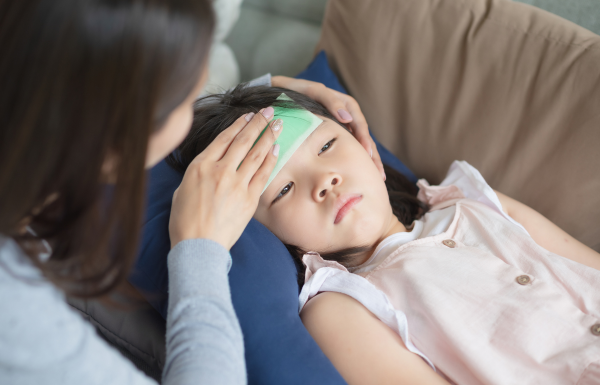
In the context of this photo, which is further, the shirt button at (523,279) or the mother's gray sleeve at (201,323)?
the shirt button at (523,279)

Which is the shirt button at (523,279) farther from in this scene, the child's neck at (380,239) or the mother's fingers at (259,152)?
the mother's fingers at (259,152)

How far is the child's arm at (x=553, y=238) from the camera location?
1.11 m

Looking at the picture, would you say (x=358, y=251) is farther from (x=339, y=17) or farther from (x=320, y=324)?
(x=339, y=17)

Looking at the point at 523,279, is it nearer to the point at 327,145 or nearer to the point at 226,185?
the point at 327,145

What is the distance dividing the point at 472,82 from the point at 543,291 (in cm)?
63

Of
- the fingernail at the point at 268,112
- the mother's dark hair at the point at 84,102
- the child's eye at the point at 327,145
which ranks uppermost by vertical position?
the mother's dark hair at the point at 84,102

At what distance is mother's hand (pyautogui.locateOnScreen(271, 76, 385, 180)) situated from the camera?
120cm

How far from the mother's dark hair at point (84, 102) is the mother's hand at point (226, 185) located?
0.68ft

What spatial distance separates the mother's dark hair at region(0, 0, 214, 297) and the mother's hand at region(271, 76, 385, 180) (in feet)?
2.17

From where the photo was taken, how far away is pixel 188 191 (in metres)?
0.83

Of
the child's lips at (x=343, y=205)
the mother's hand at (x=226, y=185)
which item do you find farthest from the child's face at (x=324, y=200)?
the mother's hand at (x=226, y=185)

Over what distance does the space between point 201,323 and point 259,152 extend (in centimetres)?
40

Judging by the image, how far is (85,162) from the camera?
52 cm

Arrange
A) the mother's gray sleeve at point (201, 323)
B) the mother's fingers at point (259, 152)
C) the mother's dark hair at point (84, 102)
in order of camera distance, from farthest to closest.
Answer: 1. the mother's fingers at point (259, 152)
2. the mother's gray sleeve at point (201, 323)
3. the mother's dark hair at point (84, 102)
